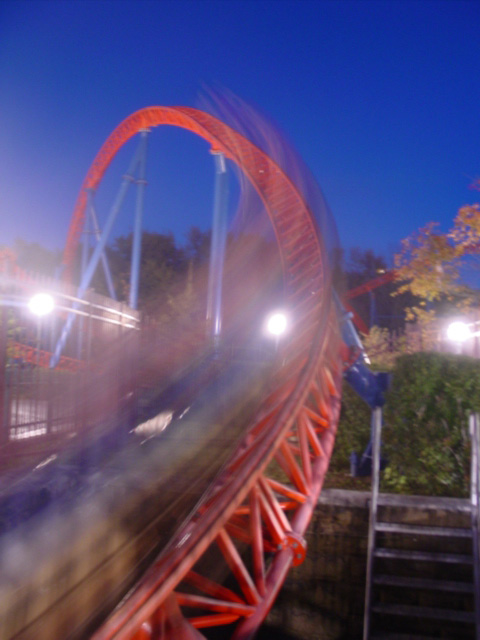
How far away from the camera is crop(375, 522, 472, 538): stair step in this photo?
19.2ft

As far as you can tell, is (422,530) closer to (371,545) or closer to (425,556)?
(425,556)

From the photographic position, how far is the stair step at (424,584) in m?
5.60

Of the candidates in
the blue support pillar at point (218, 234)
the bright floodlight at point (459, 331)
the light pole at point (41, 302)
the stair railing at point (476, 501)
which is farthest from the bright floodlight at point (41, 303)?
the blue support pillar at point (218, 234)

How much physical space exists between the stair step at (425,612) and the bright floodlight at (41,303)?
5170 mm

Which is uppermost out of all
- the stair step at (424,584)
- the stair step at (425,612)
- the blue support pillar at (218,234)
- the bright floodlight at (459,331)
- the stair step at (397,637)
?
the blue support pillar at (218,234)

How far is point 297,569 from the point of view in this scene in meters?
6.23

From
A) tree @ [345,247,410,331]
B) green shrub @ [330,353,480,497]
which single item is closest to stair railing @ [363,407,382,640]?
green shrub @ [330,353,480,497]

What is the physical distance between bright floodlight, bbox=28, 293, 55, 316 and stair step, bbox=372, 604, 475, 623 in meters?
5.17

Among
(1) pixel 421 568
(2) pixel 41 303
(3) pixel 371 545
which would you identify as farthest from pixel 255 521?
(2) pixel 41 303

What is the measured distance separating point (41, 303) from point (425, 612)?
5565 mm

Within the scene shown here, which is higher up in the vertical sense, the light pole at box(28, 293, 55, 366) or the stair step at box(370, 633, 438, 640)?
the light pole at box(28, 293, 55, 366)

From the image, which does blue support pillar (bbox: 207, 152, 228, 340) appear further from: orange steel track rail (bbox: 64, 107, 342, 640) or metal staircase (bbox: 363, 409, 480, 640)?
metal staircase (bbox: 363, 409, 480, 640)

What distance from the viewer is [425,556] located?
5.81 metres

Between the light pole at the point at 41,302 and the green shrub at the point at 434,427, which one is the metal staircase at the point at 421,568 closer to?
the green shrub at the point at 434,427
